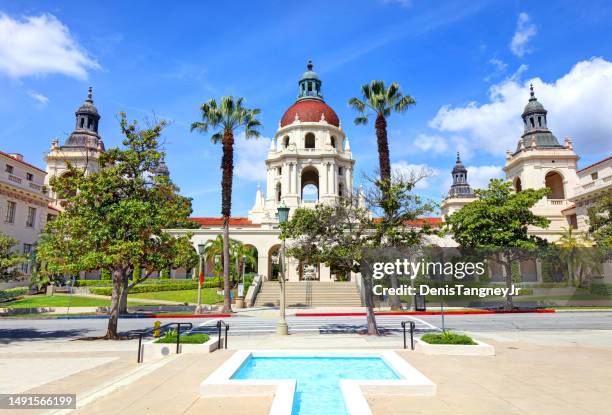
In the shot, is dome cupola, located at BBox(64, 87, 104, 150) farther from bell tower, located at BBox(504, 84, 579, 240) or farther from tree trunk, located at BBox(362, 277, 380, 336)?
bell tower, located at BBox(504, 84, 579, 240)

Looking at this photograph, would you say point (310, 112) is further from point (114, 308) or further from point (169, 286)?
point (114, 308)

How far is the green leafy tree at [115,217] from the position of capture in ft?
53.7

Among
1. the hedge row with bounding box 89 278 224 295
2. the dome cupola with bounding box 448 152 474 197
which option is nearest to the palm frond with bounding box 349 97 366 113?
the hedge row with bounding box 89 278 224 295

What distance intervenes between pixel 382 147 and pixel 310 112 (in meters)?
38.2

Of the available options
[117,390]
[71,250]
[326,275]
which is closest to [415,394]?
[117,390]

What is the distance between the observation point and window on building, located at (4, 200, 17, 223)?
4022 cm

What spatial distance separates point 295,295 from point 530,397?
Answer: 1242 inches

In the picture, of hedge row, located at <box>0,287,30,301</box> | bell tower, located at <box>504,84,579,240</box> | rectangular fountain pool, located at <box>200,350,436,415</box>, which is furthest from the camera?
bell tower, located at <box>504,84,579,240</box>

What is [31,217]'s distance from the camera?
43.9 metres

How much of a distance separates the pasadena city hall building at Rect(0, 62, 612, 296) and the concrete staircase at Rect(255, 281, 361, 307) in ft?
17.6

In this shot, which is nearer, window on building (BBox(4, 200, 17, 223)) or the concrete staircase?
the concrete staircase

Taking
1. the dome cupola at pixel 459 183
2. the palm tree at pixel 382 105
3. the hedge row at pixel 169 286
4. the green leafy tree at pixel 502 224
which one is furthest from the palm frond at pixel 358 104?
the dome cupola at pixel 459 183

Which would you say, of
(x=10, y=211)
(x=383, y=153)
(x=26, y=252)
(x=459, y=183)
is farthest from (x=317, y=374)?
(x=459, y=183)

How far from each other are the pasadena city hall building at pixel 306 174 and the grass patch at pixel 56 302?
390 inches
